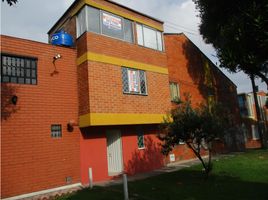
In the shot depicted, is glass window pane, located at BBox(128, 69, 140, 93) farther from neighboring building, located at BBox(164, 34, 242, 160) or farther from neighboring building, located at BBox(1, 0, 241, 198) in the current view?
neighboring building, located at BBox(164, 34, 242, 160)

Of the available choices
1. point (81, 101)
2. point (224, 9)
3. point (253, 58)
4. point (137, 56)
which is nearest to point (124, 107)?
point (81, 101)

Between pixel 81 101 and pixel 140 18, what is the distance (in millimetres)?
6707

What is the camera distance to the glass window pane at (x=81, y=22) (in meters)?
14.7

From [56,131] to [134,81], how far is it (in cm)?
522

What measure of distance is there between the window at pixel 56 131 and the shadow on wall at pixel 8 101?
193 cm

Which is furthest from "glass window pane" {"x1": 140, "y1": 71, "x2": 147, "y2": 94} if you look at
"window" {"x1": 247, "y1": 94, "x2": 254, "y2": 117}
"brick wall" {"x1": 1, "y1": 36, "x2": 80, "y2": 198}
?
"window" {"x1": 247, "y1": 94, "x2": 254, "y2": 117}

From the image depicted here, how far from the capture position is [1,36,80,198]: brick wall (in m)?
11.8

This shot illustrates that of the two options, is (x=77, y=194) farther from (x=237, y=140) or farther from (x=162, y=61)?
(x=237, y=140)

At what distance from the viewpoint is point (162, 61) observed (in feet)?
60.1

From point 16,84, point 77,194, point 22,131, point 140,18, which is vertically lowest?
point 77,194

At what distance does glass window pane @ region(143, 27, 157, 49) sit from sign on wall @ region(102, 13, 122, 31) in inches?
84.8

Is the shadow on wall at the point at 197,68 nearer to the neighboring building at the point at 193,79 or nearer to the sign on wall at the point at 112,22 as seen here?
the neighboring building at the point at 193,79

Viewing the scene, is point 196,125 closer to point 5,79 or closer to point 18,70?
point 18,70

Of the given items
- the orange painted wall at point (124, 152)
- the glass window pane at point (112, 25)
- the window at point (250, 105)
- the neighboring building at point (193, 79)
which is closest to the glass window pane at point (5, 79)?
the orange painted wall at point (124, 152)
